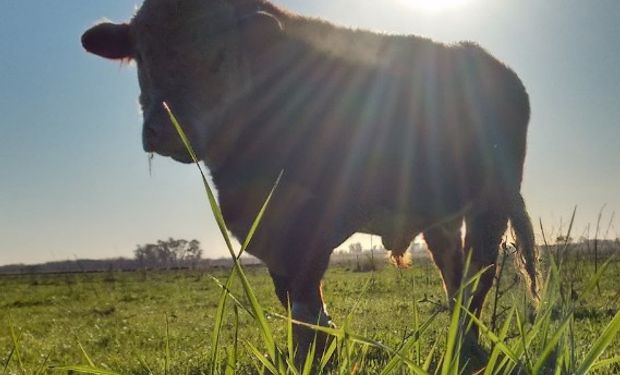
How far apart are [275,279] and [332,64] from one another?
5.12 ft

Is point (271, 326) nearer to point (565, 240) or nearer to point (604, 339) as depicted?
point (565, 240)

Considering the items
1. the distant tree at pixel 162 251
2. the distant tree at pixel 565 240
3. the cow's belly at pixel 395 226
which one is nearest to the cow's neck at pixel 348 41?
the cow's belly at pixel 395 226

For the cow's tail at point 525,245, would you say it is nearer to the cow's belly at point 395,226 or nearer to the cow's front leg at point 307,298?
the cow's belly at point 395,226

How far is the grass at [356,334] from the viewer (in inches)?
46.7

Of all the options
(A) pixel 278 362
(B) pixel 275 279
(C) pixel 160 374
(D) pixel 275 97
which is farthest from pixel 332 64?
(A) pixel 278 362

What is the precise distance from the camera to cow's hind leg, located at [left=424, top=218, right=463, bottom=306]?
624cm

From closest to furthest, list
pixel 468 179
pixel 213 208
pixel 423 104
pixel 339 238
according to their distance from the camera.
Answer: pixel 213 208 → pixel 339 238 → pixel 423 104 → pixel 468 179

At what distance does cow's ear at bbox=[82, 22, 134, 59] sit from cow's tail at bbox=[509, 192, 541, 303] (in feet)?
11.3

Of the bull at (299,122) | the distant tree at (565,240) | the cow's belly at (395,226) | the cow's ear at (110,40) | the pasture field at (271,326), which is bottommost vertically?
the pasture field at (271,326)

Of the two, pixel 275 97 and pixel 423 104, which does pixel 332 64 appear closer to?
pixel 275 97

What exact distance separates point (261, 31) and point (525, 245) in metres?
2.75

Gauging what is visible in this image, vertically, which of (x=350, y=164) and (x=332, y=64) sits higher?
(x=332, y=64)

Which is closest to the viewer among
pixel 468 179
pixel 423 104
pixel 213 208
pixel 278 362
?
pixel 213 208

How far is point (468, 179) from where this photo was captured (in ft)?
17.1
